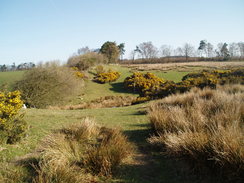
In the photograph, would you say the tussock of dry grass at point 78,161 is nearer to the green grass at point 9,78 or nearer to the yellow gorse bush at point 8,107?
the yellow gorse bush at point 8,107

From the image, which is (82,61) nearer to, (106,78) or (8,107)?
(106,78)

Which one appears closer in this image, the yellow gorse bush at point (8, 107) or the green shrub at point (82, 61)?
the yellow gorse bush at point (8, 107)

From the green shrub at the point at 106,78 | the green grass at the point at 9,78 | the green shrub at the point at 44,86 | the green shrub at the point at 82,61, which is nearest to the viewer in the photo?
the green shrub at the point at 44,86

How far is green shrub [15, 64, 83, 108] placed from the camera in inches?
747

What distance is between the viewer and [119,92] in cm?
3241

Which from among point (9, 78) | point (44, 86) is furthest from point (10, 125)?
point (9, 78)

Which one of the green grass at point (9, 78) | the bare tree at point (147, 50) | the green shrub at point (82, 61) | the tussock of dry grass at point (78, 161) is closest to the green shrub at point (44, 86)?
the green grass at point (9, 78)

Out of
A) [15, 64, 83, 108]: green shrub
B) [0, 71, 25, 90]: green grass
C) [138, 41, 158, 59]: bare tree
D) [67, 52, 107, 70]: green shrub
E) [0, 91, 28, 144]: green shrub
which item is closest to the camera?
[0, 91, 28, 144]: green shrub

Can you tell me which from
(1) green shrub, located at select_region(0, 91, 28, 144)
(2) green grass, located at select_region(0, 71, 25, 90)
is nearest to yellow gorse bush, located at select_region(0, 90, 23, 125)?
(1) green shrub, located at select_region(0, 91, 28, 144)

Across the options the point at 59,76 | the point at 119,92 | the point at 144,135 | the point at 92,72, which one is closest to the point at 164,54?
the point at 92,72

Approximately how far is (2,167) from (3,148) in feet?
4.30

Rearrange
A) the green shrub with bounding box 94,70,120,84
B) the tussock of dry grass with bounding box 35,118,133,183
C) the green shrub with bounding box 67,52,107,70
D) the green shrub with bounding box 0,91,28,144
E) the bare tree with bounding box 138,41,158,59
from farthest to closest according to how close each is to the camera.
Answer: the bare tree with bounding box 138,41,158,59 → the green shrub with bounding box 67,52,107,70 → the green shrub with bounding box 94,70,120,84 → the green shrub with bounding box 0,91,28,144 → the tussock of dry grass with bounding box 35,118,133,183

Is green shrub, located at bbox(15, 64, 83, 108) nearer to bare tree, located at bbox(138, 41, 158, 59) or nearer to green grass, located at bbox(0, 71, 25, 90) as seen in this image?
green grass, located at bbox(0, 71, 25, 90)

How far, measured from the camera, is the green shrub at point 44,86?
747 inches
